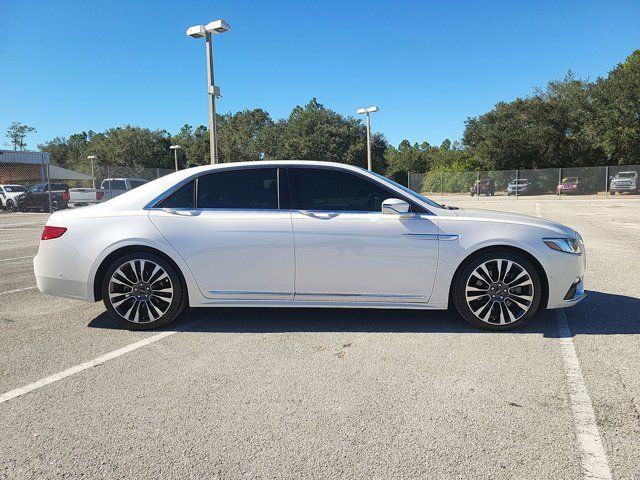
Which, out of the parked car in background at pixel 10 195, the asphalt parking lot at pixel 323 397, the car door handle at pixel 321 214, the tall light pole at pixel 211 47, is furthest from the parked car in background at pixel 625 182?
the parked car in background at pixel 10 195

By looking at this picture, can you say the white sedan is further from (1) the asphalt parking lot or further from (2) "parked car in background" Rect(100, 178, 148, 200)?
(2) "parked car in background" Rect(100, 178, 148, 200)

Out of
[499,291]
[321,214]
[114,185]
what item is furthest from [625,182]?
[321,214]

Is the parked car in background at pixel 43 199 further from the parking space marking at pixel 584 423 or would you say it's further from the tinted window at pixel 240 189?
the parking space marking at pixel 584 423

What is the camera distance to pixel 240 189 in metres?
4.49

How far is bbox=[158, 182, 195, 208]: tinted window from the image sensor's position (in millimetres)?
4488

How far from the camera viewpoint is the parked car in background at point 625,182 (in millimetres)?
35619

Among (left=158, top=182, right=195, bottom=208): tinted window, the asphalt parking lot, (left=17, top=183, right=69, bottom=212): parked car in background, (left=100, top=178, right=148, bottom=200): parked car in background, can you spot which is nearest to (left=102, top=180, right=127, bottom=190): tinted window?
(left=100, top=178, right=148, bottom=200): parked car in background

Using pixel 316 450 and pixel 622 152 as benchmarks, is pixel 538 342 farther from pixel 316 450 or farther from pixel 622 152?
pixel 622 152

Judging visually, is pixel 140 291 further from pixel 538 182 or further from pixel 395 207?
pixel 538 182

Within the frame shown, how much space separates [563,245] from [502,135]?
45343mm

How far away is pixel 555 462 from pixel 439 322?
7.59 feet

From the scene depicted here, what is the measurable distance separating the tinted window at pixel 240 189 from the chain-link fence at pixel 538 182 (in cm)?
3872

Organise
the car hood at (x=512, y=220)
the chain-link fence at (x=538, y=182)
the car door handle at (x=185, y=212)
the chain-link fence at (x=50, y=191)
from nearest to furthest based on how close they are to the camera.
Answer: the car hood at (x=512, y=220) → the car door handle at (x=185, y=212) → the chain-link fence at (x=50, y=191) → the chain-link fence at (x=538, y=182)

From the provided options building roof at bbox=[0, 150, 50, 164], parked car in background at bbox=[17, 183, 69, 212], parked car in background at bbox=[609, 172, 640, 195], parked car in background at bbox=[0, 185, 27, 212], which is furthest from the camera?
parked car in background at bbox=[609, 172, 640, 195]
